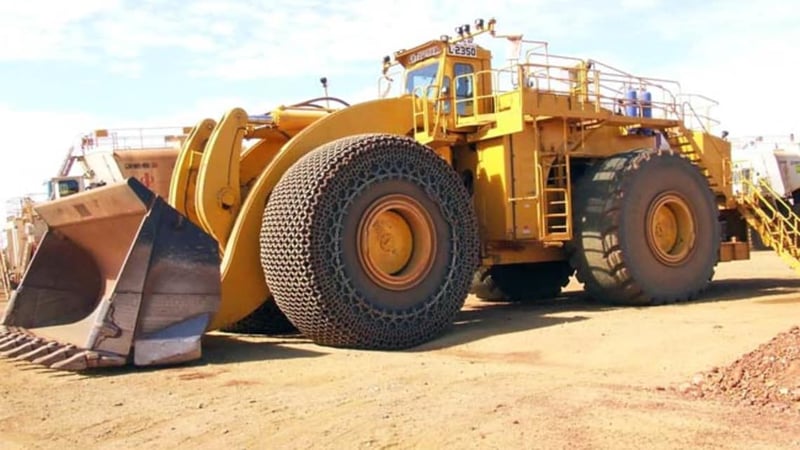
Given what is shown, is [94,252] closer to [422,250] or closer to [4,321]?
[4,321]

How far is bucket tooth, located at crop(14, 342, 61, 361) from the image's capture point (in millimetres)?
7617

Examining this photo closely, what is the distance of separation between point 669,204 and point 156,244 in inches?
291

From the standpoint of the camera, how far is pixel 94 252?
8984 mm

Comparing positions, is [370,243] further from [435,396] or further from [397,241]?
[435,396]

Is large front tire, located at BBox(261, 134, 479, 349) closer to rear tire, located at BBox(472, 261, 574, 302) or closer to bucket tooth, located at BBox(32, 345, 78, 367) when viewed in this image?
bucket tooth, located at BBox(32, 345, 78, 367)

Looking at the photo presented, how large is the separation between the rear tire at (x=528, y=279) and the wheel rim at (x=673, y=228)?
1873 mm

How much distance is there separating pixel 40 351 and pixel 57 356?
0.37 metres

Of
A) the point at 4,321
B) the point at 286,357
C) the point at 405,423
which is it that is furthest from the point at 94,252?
the point at 405,423

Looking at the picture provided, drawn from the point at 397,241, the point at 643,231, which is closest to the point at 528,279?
the point at 643,231

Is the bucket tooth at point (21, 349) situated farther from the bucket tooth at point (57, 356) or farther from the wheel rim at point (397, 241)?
the wheel rim at point (397, 241)

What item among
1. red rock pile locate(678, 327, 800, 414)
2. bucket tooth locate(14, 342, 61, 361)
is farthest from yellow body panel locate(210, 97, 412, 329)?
red rock pile locate(678, 327, 800, 414)

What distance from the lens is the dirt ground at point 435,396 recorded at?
5.16m

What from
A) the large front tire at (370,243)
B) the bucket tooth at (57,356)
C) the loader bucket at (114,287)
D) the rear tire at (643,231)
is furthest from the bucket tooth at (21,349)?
the rear tire at (643,231)

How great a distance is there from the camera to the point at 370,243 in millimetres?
9117
